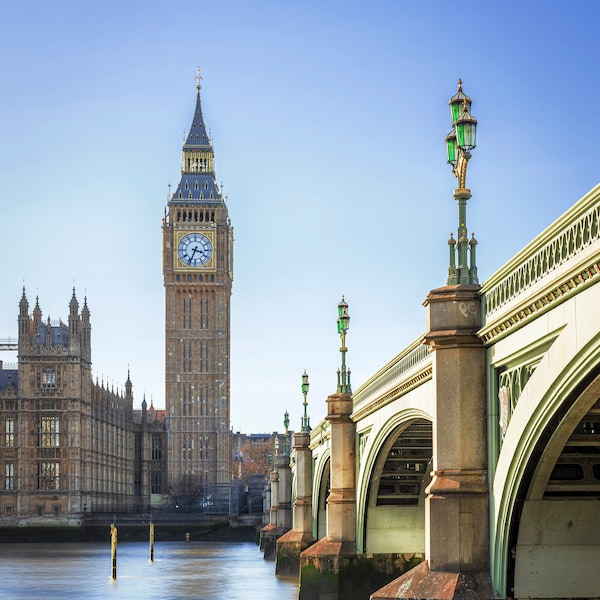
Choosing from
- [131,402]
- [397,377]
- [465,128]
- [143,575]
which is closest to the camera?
[465,128]

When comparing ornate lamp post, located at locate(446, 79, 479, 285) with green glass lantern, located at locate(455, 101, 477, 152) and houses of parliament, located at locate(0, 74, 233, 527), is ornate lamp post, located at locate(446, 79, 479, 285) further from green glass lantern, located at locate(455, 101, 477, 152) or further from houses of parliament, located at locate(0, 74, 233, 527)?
houses of parliament, located at locate(0, 74, 233, 527)

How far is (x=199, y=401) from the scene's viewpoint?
15962 cm

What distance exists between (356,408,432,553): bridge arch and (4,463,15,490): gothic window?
296 ft

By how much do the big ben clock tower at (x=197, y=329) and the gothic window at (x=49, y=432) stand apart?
33.6m

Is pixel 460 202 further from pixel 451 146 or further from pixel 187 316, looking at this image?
pixel 187 316

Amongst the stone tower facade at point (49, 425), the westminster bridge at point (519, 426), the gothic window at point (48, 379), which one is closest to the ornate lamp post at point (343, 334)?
the westminster bridge at point (519, 426)

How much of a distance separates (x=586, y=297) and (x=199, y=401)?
147 meters

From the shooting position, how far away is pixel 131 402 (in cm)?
14988

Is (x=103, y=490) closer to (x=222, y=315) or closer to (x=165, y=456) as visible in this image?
(x=165, y=456)

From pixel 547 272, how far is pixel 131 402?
137018 mm

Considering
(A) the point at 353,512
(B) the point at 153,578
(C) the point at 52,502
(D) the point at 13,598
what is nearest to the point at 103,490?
(C) the point at 52,502

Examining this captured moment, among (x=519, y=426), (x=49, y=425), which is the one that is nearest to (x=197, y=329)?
(x=49, y=425)

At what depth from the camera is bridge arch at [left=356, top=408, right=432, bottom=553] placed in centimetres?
3412

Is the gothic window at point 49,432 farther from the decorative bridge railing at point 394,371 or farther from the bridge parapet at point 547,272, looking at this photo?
the bridge parapet at point 547,272
